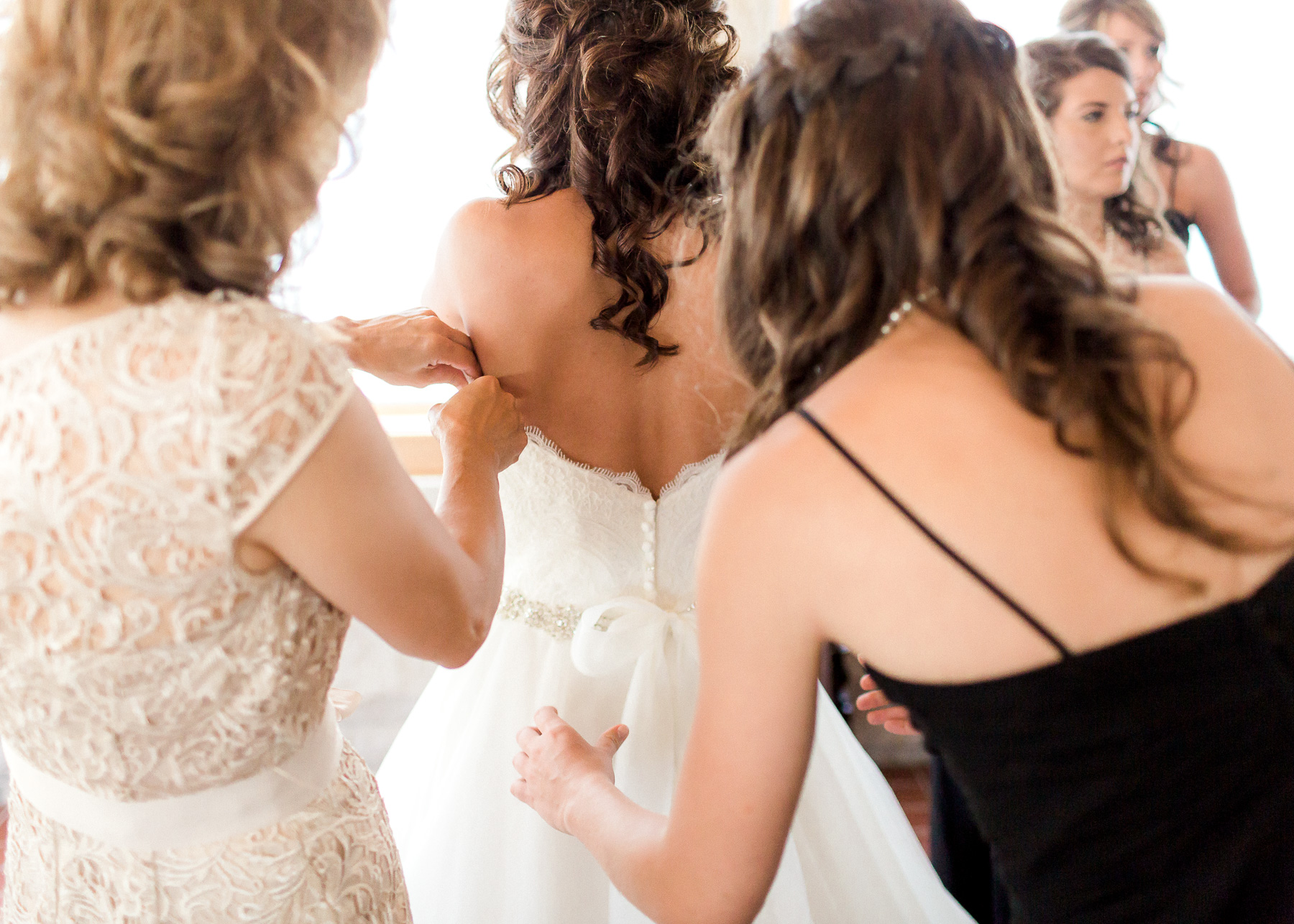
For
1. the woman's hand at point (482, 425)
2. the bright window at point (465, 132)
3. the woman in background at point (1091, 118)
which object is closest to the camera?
the woman's hand at point (482, 425)

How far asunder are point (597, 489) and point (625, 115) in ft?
1.64

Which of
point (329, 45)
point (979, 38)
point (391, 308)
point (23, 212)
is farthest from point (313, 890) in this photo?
point (391, 308)

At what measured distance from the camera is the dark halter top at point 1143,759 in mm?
691

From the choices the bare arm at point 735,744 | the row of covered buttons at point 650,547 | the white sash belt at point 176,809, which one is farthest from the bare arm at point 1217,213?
the white sash belt at point 176,809

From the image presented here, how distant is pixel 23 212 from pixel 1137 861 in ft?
3.05

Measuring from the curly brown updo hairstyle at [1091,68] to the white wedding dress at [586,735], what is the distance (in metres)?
1.14

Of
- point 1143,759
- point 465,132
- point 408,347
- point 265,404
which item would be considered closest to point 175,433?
point 265,404

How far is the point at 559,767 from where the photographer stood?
40.0 inches

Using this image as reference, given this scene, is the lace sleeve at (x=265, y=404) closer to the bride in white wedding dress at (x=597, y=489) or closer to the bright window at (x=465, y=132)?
the bride in white wedding dress at (x=597, y=489)

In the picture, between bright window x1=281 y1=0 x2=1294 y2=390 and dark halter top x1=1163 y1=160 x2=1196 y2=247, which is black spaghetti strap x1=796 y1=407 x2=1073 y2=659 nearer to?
dark halter top x1=1163 y1=160 x2=1196 y2=247

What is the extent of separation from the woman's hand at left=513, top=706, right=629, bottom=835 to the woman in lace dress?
0.25 metres

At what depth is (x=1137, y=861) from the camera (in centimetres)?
73

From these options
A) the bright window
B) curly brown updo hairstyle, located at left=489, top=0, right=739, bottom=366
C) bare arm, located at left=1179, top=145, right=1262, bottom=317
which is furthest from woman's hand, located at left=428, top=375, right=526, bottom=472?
bare arm, located at left=1179, top=145, right=1262, bottom=317

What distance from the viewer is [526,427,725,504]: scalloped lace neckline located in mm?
1368
